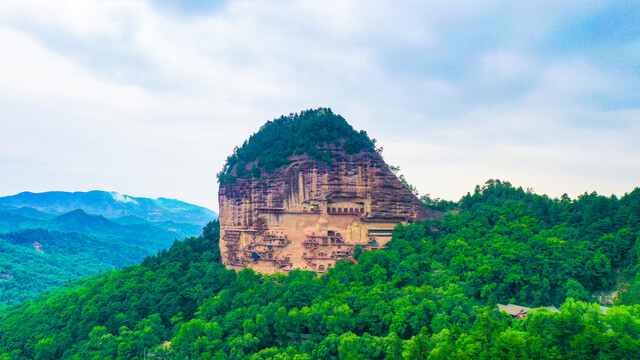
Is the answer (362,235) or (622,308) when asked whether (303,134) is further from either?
(622,308)

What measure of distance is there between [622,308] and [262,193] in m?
25.4

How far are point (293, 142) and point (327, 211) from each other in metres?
6.82

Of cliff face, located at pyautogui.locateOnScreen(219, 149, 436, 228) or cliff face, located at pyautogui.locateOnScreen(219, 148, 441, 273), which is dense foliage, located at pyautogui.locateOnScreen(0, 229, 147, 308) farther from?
cliff face, located at pyautogui.locateOnScreen(219, 149, 436, 228)

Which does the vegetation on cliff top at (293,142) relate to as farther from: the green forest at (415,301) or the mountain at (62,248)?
the mountain at (62,248)

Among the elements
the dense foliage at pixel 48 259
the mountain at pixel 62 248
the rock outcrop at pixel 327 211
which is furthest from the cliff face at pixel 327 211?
the dense foliage at pixel 48 259

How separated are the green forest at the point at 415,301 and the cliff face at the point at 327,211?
1.85m

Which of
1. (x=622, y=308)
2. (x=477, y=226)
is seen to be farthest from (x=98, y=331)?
(x=622, y=308)

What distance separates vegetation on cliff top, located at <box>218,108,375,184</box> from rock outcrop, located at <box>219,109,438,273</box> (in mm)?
557

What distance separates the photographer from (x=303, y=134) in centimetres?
3488

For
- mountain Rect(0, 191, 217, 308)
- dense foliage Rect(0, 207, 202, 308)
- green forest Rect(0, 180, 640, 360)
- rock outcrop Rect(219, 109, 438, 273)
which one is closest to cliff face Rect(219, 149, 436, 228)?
rock outcrop Rect(219, 109, 438, 273)

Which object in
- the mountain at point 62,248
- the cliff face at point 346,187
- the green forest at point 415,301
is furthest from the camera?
the mountain at point 62,248

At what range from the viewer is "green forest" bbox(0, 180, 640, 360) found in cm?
1765

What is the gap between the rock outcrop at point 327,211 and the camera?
108ft

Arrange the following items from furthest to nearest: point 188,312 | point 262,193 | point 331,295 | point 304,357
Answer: point 262,193 < point 188,312 < point 331,295 < point 304,357
